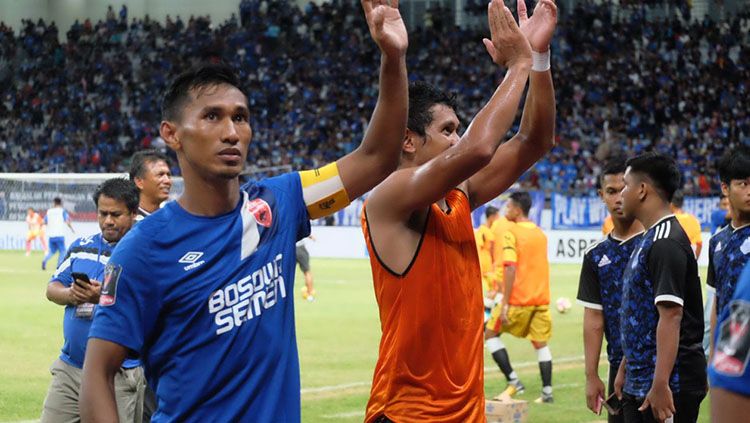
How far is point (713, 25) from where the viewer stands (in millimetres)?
40281

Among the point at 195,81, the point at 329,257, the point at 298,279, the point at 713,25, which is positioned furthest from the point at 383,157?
the point at 713,25

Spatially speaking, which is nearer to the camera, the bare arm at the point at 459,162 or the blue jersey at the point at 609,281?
the bare arm at the point at 459,162

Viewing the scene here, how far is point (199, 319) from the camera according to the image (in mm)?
3195

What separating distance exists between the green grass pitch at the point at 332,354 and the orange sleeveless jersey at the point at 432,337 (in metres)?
5.86

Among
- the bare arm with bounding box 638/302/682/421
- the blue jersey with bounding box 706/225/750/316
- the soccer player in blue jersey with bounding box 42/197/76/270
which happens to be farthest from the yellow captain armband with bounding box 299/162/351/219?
the soccer player in blue jersey with bounding box 42/197/76/270

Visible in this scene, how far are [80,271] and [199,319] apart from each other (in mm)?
3479

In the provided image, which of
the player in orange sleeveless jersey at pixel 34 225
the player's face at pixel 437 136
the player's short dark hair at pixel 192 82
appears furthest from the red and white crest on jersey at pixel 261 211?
the player in orange sleeveless jersey at pixel 34 225

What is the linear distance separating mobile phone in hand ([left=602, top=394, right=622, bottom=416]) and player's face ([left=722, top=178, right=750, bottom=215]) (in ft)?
4.64

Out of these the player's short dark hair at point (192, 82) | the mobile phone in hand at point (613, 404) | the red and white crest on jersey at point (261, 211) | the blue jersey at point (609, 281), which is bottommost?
the mobile phone in hand at point (613, 404)

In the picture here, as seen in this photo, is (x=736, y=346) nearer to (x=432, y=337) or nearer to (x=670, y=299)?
(x=432, y=337)

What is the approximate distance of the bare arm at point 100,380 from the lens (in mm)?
3144

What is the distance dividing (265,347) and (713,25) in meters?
39.9

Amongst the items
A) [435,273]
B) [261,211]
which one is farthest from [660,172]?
[261,211]

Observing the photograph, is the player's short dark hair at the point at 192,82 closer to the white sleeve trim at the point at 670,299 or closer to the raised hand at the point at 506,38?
the raised hand at the point at 506,38
